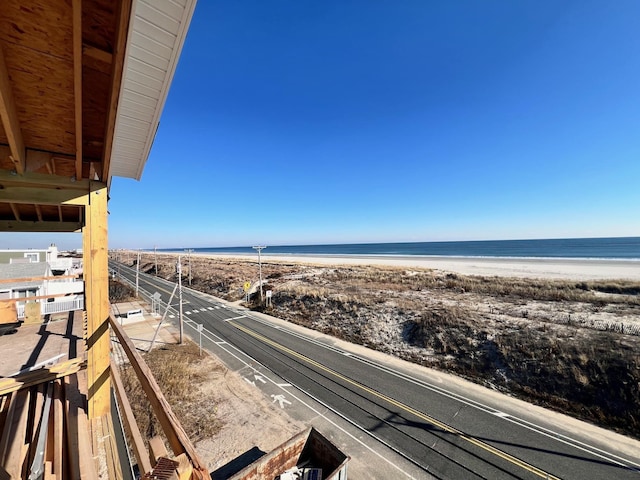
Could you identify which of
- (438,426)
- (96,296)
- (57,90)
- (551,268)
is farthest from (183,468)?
(551,268)

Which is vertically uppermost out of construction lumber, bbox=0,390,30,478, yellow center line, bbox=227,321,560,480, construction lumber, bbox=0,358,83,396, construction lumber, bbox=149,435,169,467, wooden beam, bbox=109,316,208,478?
wooden beam, bbox=109,316,208,478

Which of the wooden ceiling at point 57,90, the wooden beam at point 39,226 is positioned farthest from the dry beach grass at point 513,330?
the wooden ceiling at point 57,90

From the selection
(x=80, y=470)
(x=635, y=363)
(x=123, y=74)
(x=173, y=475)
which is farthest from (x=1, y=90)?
(x=635, y=363)

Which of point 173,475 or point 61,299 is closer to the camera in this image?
point 173,475

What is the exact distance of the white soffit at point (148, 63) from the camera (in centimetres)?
179

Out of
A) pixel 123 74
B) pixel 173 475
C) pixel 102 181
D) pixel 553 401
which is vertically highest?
pixel 123 74

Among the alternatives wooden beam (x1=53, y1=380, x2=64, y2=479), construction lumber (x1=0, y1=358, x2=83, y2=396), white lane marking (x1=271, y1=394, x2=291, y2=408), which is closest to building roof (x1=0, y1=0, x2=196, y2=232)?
construction lumber (x1=0, y1=358, x2=83, y2=396)

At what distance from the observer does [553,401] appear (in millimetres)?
11625

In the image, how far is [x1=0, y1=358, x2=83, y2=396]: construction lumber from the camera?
434cm

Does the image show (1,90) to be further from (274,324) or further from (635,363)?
(274,324)

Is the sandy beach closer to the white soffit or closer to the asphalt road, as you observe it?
the asphalt road

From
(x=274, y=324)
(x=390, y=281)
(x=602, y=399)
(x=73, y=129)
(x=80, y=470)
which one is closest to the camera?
(x=73, y=129)

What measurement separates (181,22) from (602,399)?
60.0 feet

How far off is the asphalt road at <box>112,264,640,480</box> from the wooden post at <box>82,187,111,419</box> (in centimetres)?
885
